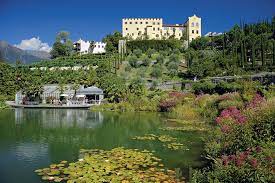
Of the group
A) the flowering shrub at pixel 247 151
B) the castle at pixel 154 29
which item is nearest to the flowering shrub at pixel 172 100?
the flowering shrub at pixel 247 151

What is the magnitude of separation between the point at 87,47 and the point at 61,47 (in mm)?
9502

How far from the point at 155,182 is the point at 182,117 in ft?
52.2

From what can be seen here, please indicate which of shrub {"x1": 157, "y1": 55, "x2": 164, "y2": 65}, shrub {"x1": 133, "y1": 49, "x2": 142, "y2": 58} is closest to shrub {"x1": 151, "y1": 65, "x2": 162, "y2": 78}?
shrub {"x1": 157, "y1": 55, "x2": 164, "y2": 65}

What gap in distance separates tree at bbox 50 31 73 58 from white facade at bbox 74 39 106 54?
404 cm

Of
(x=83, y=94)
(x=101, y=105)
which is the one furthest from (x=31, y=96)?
(x=101, y=105)

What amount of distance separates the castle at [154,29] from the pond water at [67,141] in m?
58.7

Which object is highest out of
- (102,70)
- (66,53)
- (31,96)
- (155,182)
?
(66,53)

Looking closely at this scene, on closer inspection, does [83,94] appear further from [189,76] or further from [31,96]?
[189,76]

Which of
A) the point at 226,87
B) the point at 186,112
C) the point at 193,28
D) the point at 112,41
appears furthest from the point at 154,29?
the point at 186,112

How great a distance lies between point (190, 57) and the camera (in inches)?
2127

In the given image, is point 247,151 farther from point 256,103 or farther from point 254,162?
point 256,103

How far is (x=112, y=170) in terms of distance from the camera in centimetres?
1143

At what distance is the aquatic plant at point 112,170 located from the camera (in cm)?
1054

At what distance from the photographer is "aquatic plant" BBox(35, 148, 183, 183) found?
10.5m
